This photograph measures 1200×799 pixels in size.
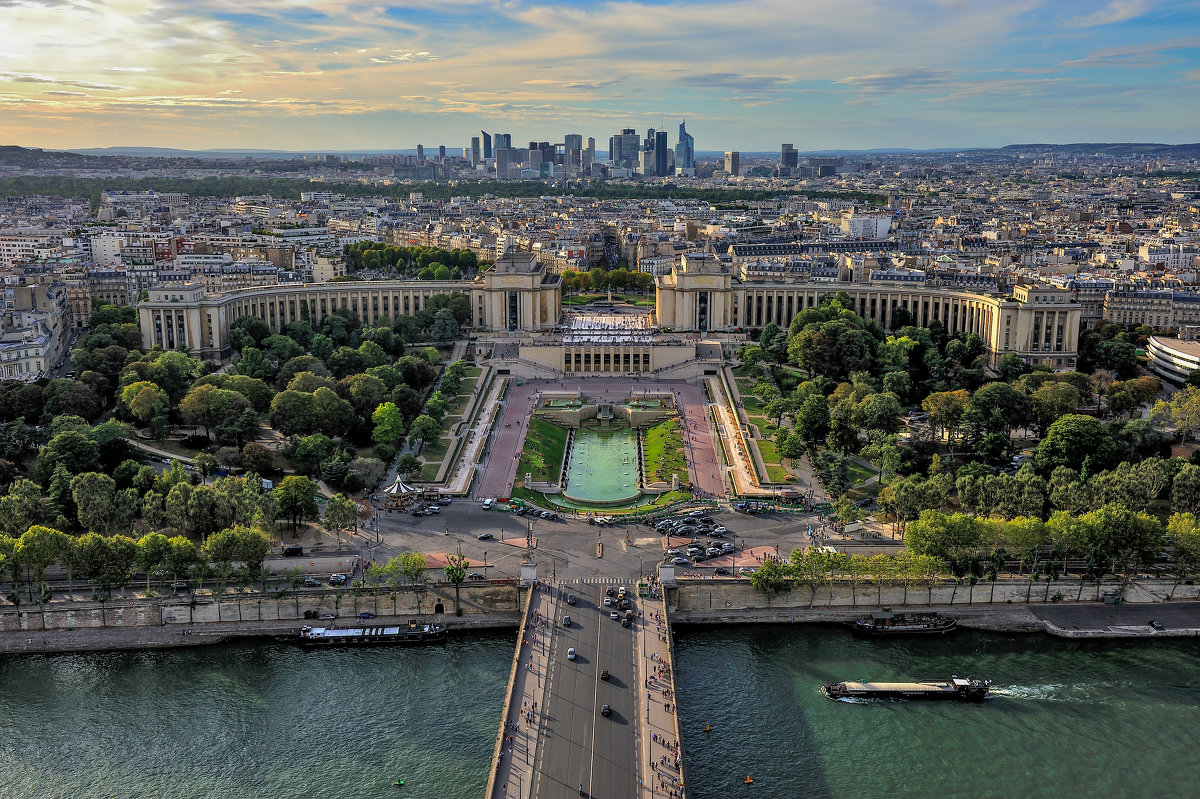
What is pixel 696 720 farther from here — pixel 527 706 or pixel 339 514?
pixel 339 514

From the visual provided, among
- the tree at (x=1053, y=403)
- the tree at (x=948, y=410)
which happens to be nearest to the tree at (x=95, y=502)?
the tree at (x=948, y=410)

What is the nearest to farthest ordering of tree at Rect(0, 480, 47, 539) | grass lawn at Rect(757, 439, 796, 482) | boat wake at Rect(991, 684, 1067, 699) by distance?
1. boat wake at Rect(991, 684, 1067, 699)
2. tree at Rect(0, 480, 47, 539)
3. grass lawn at Rect(757, 439, 796, 482)

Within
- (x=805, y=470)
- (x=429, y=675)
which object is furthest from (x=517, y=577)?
(x=805, y=470)

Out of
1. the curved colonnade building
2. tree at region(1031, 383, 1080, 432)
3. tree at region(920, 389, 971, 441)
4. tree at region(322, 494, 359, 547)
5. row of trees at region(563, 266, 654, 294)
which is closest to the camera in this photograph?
tree at region(322, 494, 359, 547)

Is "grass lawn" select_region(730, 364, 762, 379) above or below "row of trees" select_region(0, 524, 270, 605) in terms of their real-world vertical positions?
above

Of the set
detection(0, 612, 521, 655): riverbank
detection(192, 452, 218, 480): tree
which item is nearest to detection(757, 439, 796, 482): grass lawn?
detection(0, 612, 521, 655): riverbank

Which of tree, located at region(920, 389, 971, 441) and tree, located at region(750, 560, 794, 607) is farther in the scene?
tree, located at region(920, 389, 971, 441)

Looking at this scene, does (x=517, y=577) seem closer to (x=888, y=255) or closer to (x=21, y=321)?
(x=21, y=321)

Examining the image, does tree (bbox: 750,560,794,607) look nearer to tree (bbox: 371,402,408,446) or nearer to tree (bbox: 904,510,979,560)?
tree (bbox: 904,510,979,560)
